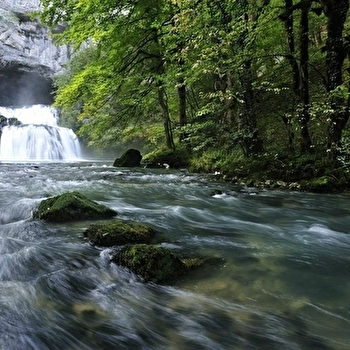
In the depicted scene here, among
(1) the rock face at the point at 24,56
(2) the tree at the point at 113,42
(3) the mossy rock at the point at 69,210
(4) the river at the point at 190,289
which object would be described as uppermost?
(1) the rock face at the point at 24,56

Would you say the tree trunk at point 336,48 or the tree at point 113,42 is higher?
the tree at point 113,42

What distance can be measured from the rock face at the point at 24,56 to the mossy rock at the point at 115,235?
35.3 metres

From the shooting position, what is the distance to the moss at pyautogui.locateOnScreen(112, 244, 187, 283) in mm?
2811

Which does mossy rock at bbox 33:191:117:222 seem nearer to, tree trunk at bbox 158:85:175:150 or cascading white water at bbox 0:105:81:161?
tree trunk at bbox 158:85:175:150

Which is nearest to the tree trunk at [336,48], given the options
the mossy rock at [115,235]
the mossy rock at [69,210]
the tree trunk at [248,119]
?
the tree trunk at [248,119]

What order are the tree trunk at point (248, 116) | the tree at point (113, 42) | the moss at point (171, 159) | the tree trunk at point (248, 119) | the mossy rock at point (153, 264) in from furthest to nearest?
the moss at point (171, 159), the tree at point (113, 42), the tree trunk at point (248, 119), the tree trunk at point (248, 116), the mossy rock at point (153, 264)

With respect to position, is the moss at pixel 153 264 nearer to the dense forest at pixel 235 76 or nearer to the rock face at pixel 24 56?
the dense forest at pixel 235 76

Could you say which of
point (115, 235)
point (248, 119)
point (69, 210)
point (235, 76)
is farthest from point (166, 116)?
point (115, 235)

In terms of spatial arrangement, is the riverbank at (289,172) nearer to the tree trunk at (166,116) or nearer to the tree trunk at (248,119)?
Result: the tree trunk at (248,119)

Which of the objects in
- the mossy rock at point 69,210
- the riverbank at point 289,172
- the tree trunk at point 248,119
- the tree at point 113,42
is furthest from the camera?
the tree at point 113,42

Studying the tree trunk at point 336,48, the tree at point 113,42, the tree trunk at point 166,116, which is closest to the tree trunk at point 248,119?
the tree trunk at point 336,48

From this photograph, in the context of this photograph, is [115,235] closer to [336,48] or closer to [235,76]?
[336,48]

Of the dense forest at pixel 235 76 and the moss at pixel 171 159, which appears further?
the moss at pixel 171 159

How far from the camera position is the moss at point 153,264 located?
2811 millimetres
